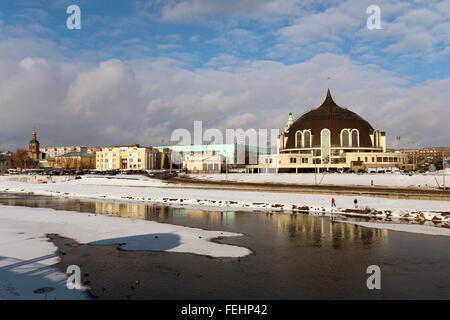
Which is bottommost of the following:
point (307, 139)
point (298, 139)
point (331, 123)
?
point (307, 139)

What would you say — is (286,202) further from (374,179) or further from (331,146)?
(331,146)

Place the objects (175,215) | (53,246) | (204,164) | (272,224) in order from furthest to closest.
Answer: (204,164) < (175,215) < (272,224) < (53,246)

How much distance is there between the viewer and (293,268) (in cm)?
1747

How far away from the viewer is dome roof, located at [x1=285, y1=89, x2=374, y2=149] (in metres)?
133

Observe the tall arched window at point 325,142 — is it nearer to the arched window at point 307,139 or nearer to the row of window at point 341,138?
the row of window at point 341,138

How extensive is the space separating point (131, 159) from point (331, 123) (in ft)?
333

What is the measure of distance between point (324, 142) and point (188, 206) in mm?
97428

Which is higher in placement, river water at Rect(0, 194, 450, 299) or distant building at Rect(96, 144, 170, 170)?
distant building at Rect(96, 144, 170, 170)

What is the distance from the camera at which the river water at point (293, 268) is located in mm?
14188

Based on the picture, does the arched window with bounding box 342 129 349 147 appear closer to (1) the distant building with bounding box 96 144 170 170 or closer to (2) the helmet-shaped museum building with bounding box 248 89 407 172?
(2) the helmet-shaped museum building with bounding box 248 89 407 172
